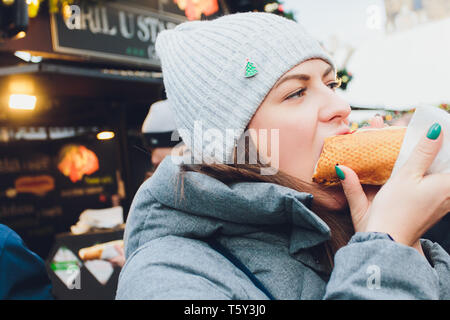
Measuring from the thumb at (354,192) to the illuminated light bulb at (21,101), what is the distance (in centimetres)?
470

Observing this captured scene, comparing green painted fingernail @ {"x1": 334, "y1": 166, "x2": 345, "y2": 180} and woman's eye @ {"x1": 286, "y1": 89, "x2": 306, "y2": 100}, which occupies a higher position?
woman's eye @ {"x1": 286, "y1": 89, "x2": 306, "y2": 100}

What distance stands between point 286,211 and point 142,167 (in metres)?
5.45

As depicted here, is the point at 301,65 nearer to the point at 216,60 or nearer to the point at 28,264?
the point at 216,60

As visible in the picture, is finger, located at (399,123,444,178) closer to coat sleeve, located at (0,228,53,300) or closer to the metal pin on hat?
A: the metal pin on hat

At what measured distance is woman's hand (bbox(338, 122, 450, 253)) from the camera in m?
0.98

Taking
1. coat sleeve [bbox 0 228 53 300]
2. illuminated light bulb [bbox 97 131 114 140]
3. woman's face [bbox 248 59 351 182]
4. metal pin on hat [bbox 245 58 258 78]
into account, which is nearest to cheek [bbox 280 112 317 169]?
woman's face [bbox 248 59 351 182]

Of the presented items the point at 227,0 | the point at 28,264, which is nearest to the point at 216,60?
the point at 28,264

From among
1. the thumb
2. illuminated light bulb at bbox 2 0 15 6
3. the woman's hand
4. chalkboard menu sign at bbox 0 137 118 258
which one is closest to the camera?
the woman's hand

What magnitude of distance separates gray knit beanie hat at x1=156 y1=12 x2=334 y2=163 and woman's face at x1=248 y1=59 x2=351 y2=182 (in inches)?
1.6

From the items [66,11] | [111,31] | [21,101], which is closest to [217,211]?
[21,101]

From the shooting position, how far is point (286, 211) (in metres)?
1.08

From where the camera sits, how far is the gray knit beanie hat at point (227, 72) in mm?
1291

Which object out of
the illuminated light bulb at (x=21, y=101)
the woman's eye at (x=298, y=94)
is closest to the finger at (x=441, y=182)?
the woman's eye at (x=298, y=94)

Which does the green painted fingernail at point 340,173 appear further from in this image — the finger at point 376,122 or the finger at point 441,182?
the finger at point 376,122
